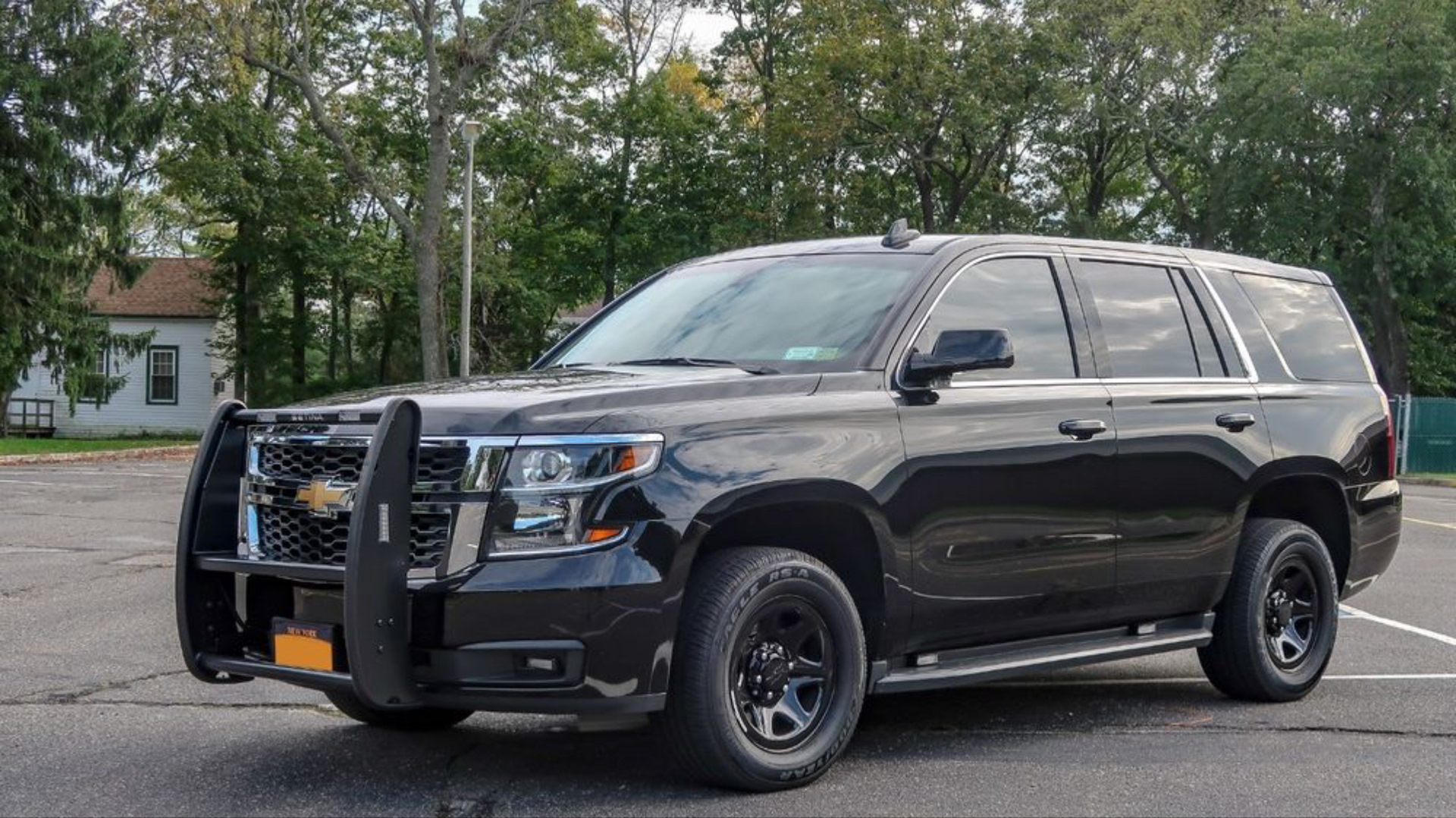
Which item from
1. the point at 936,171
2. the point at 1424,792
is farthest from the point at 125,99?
the point at 1424,792

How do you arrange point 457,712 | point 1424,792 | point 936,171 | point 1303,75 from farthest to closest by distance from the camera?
point 936,171
point 1303,75
point 457,712
point 1424,792

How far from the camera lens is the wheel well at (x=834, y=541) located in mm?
5367

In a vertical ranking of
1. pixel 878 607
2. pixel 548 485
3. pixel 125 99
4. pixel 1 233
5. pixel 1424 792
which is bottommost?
pixel 1424 792

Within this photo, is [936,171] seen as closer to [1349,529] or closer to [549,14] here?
[549,14]

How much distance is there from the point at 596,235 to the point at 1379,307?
874 inches

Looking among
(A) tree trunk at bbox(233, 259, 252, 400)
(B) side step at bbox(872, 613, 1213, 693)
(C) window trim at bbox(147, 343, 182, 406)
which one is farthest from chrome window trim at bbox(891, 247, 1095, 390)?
(C) window trim at bbox(147, 343, 182, 406)

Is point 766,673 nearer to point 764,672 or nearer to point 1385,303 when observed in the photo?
point 764,672

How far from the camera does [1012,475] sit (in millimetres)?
5988

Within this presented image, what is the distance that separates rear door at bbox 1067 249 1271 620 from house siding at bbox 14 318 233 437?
4950 centimetres

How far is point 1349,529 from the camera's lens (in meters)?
7.63

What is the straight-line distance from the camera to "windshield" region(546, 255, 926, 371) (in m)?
5.94

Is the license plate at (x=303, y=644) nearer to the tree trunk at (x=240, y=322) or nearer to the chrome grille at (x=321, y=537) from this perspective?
the chrome grille at (x=321, y=537)

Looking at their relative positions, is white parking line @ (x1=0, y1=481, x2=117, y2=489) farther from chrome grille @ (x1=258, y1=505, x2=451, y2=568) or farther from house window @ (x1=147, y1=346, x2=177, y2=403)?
house window @ (x1=147, y1=346, x2=177, y2=403)

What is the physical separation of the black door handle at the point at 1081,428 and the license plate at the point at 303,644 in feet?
9.24
